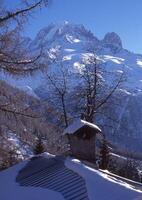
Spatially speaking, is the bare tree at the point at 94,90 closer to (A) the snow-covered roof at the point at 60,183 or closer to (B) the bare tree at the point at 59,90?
(B) the bare tree at the point at 59,90

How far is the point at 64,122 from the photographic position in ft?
88.3

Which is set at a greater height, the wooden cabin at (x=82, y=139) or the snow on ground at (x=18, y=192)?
the wooden cabin at (x=82, y=139)

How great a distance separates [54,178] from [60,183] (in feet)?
2.46

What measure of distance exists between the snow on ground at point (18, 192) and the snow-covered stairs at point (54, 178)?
0.15 meters

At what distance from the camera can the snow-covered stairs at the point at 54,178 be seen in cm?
869

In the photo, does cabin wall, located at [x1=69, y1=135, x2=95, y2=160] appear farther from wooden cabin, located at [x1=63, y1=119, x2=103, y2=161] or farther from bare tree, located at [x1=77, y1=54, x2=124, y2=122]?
bare tree, located at [x1=77, y1=54, x2=124, y2=122]

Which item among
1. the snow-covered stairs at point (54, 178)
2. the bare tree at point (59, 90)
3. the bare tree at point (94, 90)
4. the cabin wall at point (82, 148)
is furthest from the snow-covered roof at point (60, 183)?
the bare tree at point (59, 90)

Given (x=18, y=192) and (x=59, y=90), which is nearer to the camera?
(x=18, y=192)

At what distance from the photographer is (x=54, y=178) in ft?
35.0

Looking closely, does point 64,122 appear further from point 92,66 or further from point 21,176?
point 21,176

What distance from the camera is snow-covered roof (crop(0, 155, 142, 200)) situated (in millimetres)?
7904

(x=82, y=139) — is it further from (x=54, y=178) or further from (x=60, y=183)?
(x=60, y=183)

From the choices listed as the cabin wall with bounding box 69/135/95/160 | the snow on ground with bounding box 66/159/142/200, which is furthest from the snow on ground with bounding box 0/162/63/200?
the cabin wall with bounding box 69/135/95/160

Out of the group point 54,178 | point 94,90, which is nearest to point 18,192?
point 54,178
